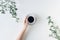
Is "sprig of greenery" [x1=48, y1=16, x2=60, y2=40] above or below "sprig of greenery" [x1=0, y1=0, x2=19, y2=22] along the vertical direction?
below

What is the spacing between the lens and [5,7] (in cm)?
146

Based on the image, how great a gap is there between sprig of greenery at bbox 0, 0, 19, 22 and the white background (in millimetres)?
36

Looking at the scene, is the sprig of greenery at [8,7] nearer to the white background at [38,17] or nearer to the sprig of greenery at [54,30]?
the white background at [38,17]

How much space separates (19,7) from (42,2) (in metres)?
0.21

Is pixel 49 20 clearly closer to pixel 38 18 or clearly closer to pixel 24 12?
pixel 38 18

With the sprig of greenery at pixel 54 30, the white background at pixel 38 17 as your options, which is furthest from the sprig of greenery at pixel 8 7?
the sprig of greenery at pixel 54 30

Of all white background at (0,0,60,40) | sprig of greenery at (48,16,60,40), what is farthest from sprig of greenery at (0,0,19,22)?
sprig of greenery at (48,16,60,40)

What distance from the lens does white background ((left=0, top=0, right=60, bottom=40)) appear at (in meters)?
1.38

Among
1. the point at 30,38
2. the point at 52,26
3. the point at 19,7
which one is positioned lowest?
the point at 30,38

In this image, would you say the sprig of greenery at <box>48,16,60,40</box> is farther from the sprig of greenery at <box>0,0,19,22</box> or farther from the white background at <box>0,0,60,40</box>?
the sprig of greenery at <box>0,0,19,22</box>

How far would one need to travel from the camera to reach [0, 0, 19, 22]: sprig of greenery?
4.73 ft

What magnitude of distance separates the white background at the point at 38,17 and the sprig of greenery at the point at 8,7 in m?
0.04

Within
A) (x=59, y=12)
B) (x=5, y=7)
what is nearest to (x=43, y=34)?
(x=59, y=12)

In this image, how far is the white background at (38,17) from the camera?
1.38 meters
